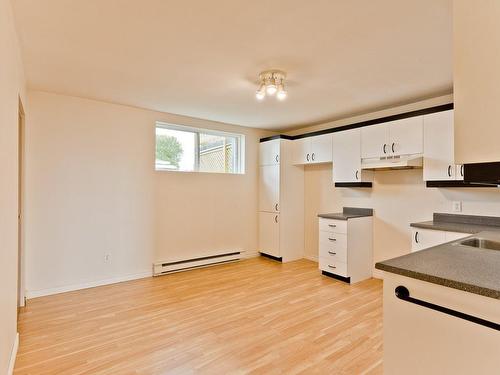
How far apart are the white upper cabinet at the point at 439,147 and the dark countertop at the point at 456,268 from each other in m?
1.70

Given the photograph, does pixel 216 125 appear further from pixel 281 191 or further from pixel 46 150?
pixel 46 150

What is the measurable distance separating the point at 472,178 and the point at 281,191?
148 inches

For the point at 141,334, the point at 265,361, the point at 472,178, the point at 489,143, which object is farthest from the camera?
the point at 141,334

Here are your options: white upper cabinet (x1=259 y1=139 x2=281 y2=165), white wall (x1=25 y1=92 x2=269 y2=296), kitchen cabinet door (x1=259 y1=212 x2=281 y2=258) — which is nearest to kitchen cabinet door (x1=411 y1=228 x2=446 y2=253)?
kitchen cabinet door (x1=259 y1=212 x2=281 y2=258)

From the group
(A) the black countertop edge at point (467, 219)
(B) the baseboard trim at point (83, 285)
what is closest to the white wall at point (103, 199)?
(B) the baseboard trim at point (83, 285)

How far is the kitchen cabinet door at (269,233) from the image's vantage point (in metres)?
4.98

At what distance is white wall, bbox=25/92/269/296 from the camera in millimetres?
3434

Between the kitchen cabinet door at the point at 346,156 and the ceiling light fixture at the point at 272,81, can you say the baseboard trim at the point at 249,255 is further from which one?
the ceiling light fixture at the point at 272,81

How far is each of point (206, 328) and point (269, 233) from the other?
105 inches

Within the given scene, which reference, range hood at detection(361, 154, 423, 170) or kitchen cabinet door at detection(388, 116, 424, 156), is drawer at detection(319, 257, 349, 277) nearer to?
range hood at detection(361, 154, 423, 170)

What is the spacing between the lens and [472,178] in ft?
3.99

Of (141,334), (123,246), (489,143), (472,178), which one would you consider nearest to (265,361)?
(141,334)

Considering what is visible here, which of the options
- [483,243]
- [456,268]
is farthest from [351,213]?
[456,268]

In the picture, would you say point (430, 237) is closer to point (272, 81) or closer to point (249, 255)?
point (272, 81)
